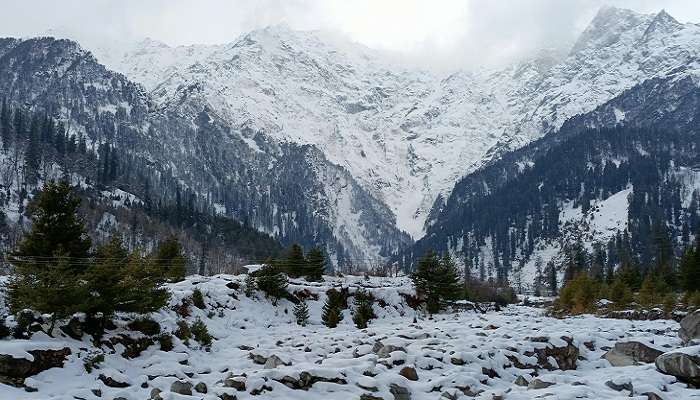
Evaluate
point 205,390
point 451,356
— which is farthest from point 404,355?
point 205,390

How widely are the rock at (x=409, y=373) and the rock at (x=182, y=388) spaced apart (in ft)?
25.4

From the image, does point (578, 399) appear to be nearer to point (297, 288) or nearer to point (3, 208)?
point (297, 288)

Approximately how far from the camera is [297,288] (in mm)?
51250

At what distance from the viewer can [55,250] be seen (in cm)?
2784

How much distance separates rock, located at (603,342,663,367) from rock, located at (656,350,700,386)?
372 cm

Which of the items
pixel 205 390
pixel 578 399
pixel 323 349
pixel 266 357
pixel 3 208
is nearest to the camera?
pixel 578 399

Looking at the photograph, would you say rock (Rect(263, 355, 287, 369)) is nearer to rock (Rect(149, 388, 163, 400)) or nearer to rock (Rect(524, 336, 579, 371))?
rock (Rect(149, 388, 163, 400))

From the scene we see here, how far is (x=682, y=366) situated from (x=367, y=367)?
36.6 feet

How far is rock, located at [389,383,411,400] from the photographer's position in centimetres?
1884

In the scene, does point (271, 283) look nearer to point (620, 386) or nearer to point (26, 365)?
point (26, 365)

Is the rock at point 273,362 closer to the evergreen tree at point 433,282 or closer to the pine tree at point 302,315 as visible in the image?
the pine tree at point 302,315

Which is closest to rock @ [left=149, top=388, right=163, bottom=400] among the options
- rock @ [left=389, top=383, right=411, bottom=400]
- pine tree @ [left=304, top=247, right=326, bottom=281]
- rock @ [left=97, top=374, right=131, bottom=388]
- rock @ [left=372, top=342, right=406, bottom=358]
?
rock @ [left=97, top=374, right=131, bottom=388]

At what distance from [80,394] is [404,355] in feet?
39.8

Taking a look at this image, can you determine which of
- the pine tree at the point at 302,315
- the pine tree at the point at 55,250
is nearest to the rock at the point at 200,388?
the pine tree at the point at 55,250
